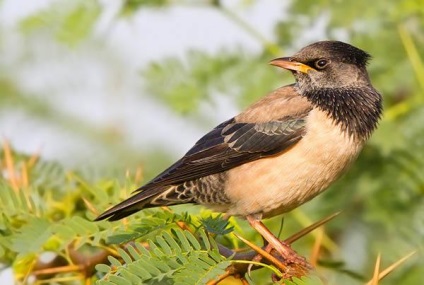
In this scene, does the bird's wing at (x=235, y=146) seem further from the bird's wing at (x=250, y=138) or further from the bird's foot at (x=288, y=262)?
the bird's foot at (x=288, y=262)

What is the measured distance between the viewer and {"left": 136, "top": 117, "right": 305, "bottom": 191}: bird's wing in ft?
18.3

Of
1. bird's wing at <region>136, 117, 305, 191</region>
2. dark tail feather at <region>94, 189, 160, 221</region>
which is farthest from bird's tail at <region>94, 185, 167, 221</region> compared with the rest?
bird's wing at <region>136, 117, 305, 191</region>

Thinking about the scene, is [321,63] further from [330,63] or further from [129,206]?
[129,206]

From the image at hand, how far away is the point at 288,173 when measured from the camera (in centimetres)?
545

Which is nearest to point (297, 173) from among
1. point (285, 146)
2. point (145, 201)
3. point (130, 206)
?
point (285, 146)

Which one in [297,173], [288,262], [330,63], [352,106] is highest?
[330,63]

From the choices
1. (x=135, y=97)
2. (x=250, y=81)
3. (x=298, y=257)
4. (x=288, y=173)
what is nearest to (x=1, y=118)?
Result: (x=135, y=97)

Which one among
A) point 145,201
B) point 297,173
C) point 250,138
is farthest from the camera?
point 250,138

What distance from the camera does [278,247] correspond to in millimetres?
4914

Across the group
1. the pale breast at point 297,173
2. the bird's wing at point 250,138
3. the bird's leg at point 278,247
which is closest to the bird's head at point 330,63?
the bird's wing at point 250,138

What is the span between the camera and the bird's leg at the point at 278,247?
450 centimetres

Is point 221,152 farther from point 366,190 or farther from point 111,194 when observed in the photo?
point 366,190

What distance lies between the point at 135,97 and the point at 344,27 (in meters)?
2.14

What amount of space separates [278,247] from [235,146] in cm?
98
